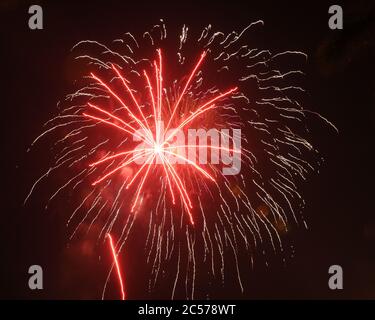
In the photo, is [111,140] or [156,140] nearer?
[156,140]

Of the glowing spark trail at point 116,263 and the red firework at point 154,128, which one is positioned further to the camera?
the glowing spark trail at point 116,263

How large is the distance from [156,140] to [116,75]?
33.8 inches

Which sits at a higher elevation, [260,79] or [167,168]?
[260,79]

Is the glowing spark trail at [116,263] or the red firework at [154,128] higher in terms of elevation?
the red firework at [154,128]

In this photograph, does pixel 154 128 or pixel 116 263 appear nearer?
pixel 154 128

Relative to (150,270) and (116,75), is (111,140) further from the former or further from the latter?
(150,270)

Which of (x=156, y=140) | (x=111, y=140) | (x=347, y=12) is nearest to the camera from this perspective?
(x=347, y=12)

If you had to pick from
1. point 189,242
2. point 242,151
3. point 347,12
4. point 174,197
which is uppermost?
point 347,12

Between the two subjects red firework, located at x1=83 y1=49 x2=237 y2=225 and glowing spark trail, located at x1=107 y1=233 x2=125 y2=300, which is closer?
red firework, located at x1=83 y1=49 x2=237 y2=225

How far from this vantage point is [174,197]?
5977 mm

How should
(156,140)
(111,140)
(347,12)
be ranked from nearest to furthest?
(347,12)
(156,140)
(111,140)

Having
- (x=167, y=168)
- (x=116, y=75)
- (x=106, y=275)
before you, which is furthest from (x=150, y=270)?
(x=116, y=75)

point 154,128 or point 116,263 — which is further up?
point 154,128

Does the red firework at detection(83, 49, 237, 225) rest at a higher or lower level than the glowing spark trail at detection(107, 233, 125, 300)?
higher
